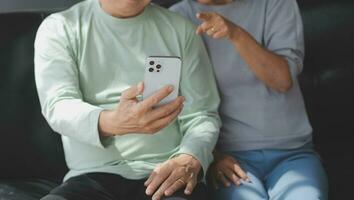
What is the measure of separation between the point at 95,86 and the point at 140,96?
0.15m

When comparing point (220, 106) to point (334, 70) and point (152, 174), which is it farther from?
point (334, 70)

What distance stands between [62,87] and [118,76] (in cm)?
16

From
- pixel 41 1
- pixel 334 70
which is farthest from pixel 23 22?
pixel 334 70

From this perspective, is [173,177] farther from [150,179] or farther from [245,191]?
[245,191]

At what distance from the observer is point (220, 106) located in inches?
61.1

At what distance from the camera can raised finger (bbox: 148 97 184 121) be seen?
1253mm

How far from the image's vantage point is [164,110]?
1.25 meters

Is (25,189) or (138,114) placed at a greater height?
(138,114)

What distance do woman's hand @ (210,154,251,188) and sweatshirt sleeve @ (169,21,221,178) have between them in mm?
86

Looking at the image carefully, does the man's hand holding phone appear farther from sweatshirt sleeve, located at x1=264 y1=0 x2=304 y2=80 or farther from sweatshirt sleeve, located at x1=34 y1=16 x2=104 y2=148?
sweatshirt sleeve, located at x1=264 y1=0 x2=304 y2=80

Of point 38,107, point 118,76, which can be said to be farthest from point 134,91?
point 38,107

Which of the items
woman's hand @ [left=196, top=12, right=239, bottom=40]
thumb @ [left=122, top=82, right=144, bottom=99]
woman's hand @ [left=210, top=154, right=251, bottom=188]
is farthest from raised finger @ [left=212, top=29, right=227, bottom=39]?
woman's hand @ [left=210, top=154, right=251, bottom=188]

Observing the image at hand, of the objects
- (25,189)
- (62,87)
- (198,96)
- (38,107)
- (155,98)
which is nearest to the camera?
(155,98)

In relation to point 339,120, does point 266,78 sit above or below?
above
